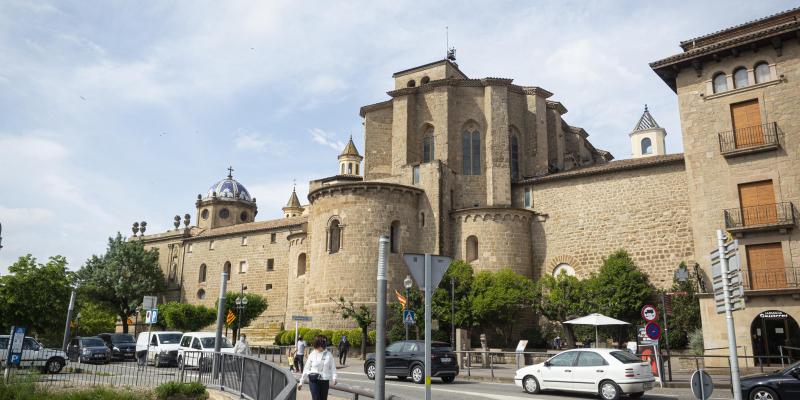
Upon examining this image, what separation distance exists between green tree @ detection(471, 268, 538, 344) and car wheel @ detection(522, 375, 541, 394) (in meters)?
14.9

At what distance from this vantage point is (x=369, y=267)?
3484 cm

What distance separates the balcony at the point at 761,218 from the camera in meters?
23.3

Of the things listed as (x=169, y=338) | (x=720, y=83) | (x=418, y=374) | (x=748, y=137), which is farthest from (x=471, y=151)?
(x=418, y=374)

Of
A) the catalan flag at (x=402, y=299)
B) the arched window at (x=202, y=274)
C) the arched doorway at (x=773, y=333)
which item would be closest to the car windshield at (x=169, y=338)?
the catalan flag at (x=402, y=299)

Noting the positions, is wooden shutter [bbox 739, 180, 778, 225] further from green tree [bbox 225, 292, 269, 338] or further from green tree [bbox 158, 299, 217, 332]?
green tree [bbox 158, 299, 217, 332]

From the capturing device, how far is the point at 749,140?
25.0 meters

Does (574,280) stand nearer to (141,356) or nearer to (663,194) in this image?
(663,194)

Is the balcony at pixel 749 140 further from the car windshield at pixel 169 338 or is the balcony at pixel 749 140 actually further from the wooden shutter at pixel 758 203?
the car windshield at pixel 169 338

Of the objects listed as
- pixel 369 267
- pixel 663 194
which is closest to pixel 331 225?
pixel 369 267

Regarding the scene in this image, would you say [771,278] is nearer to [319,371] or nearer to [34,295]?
[319,371]

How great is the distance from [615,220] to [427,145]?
1382cm

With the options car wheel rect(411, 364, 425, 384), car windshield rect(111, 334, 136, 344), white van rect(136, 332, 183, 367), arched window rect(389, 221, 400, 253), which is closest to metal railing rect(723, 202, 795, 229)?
car wheel rect(411, 364, 425, 384)

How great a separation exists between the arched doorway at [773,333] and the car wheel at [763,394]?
36.2 feet

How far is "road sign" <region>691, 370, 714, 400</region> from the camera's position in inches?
367
